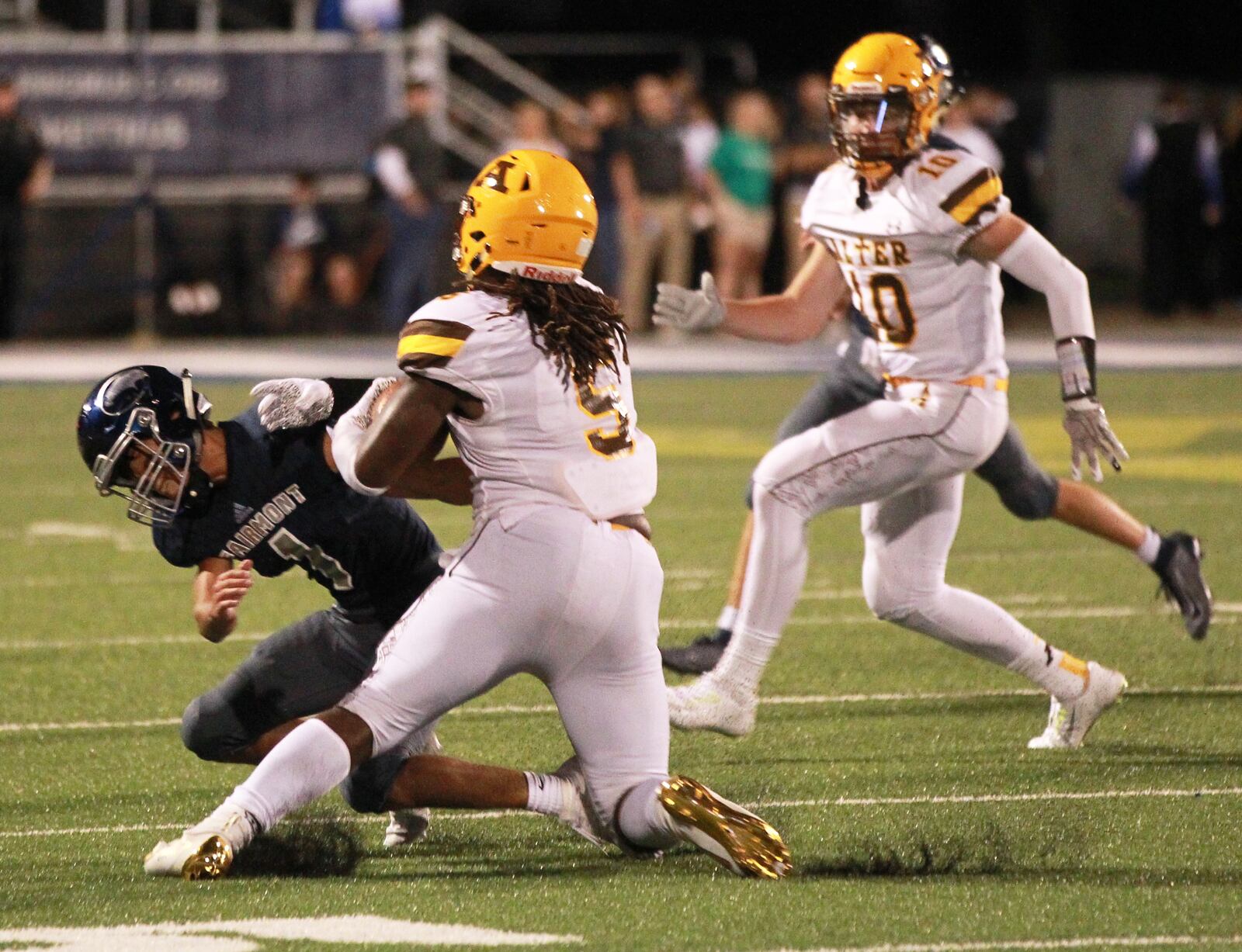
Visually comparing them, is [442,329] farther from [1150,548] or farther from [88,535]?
[88,535]

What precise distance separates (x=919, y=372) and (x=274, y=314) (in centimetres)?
1161

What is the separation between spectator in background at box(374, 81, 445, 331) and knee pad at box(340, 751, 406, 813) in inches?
447

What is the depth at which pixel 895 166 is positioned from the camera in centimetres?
542

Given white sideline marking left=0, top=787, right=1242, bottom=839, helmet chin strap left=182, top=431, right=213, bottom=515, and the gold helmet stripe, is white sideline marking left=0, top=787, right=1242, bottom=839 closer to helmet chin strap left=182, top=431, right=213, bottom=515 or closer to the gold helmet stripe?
helmet chin strap left=182, top=431, right=213, bottom=515

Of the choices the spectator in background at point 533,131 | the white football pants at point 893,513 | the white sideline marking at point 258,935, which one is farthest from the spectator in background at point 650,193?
the white sideline marking at point 258,935

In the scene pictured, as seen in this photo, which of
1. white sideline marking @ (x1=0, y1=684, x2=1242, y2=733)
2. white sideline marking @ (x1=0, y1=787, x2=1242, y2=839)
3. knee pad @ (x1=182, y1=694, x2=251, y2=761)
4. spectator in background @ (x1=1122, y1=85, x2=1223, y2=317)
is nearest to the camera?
knee pad @ (x1=182, y1=694, x2=251, y2=761)

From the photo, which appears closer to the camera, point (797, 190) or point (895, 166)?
point (895, 166)

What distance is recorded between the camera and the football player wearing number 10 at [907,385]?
17.3 ft

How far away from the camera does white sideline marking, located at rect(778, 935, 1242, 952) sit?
11.8 feet

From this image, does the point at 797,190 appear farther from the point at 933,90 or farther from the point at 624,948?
the point at 624,948

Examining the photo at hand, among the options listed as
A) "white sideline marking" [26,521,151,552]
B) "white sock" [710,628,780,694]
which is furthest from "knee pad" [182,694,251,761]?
"white sideline marking" [26,521,151,552]

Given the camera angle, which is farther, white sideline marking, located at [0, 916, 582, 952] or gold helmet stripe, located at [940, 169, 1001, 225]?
gold helmet stripe, located at [940, 169, 1001, 225]

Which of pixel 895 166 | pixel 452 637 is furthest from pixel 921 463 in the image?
pixel 452 637

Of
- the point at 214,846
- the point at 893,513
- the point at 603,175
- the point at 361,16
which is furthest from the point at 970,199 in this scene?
the point at 361,16
